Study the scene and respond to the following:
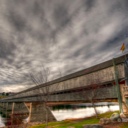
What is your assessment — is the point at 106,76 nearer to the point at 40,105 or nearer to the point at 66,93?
the point at 66,93

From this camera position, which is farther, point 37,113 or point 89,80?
point 37,113

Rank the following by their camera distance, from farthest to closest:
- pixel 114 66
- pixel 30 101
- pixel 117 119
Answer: pixel 30 101, pixel 114 66, pixel 117 119

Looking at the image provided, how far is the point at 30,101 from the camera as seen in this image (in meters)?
32.8

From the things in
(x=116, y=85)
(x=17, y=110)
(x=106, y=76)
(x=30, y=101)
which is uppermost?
(x=106, y=76)

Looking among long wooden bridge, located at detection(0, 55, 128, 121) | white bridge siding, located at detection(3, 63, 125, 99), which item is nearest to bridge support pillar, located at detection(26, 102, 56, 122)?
long wooden bridge, located at detection(0, 55, 128, 121)

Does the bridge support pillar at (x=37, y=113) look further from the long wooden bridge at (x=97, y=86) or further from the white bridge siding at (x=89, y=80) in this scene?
the white bridge siding at (x=89, y=80)

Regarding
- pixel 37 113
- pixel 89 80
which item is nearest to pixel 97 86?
pixel 89 80

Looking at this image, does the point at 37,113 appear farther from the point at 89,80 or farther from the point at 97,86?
the point at 97,86

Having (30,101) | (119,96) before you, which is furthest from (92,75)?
(30,101)

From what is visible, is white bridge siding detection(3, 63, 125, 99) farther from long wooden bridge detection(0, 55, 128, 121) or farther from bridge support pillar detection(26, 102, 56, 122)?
bridge support pillar detection(26, 102, 56, 122)

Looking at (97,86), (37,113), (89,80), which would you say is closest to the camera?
(97,86)

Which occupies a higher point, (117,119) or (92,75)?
(92,75)

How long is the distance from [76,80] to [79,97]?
10.9 ft

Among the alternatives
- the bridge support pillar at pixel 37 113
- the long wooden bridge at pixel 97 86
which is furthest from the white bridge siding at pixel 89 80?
the bridge support pillar at pixel 37 113
